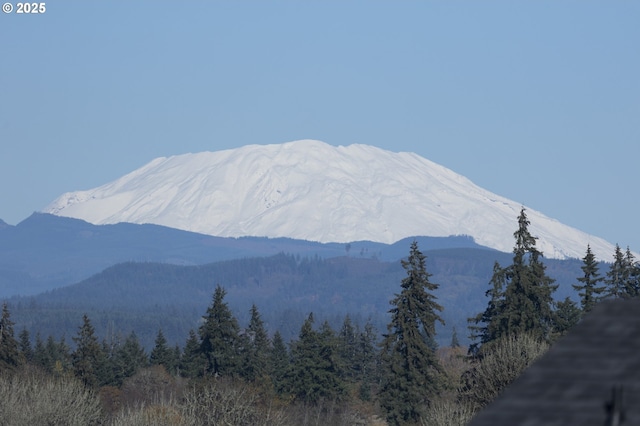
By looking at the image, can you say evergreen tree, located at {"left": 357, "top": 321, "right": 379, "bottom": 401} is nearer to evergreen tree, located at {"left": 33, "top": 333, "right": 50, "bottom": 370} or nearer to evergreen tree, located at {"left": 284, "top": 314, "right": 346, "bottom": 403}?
evergreen tree, located at {"left": 33, "top": 333, "right": 50, "bottom": 370}

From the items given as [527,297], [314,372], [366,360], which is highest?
[527,297]

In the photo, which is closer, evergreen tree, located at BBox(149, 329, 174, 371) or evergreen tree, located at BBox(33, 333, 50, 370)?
evergreen tree, located at BBox(33, 333, 50, 370)

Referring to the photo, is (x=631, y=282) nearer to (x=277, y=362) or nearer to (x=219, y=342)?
(x=219, y=342)

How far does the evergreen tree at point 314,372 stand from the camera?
104m

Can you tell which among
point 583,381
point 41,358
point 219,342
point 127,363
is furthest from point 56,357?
point 583,381

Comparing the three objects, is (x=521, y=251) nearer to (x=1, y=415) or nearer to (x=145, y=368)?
(x=1, y=415)

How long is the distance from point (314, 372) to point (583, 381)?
92.1 meters

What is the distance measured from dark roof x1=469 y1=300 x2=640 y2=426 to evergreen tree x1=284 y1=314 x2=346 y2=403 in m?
91.0

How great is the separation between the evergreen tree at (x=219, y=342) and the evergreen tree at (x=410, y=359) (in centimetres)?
2020

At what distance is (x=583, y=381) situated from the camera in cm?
1224

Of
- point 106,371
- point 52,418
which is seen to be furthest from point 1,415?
point 106,371

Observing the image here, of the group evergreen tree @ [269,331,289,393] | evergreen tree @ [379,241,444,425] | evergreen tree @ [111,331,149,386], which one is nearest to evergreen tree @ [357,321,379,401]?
evergreen tree @ [269,331,289,393]

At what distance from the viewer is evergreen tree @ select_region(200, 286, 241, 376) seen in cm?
10556

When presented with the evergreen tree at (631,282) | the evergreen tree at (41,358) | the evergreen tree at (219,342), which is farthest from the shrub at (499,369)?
the evergreen tree at (41,358)
